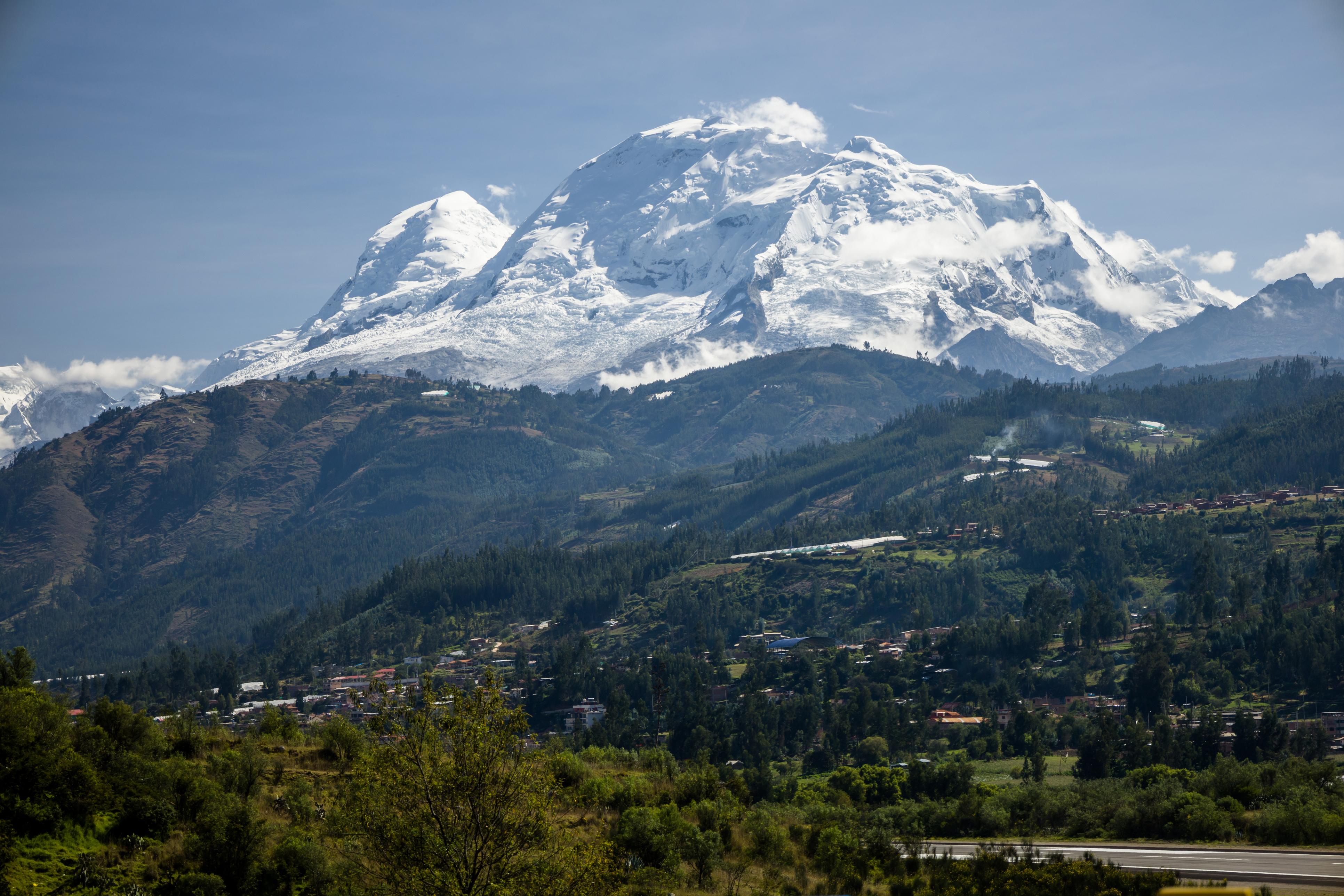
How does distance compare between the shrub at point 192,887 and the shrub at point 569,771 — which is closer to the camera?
the shrub at point 192,887

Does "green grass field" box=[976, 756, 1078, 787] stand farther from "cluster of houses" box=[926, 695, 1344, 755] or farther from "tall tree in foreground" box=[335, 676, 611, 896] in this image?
"tall tree in foreground" box=[335, 676, 611, 896]

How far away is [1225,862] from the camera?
57031mm

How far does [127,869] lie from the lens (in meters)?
50.7

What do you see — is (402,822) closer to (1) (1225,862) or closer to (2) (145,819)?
(2) (145,819)

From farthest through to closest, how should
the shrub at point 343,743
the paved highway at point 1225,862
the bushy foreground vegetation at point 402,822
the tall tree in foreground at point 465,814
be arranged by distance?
1. the shrub at point 343,743
2. the paved highway at point 1225,862
3. the bushy foreground vegetation at point 402,822
4. the tall tree in foreground at point 465,814

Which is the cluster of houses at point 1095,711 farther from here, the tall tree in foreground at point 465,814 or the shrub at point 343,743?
the tall tree in foreground at point 465,814

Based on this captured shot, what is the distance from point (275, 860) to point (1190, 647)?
15557cm

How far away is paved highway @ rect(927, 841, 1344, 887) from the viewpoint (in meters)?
51.7

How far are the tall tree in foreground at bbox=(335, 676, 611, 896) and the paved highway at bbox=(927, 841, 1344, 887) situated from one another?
30956mm

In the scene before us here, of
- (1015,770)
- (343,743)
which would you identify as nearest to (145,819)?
(343,743)

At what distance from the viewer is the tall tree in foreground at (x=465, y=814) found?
3875 cm

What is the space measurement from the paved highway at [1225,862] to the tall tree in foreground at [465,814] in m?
31.0

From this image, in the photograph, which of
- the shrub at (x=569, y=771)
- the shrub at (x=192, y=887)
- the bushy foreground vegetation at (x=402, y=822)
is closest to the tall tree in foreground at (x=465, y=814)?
the bushy foreground vegetation at (x=402, y=822)

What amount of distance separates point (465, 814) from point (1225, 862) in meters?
39.2
